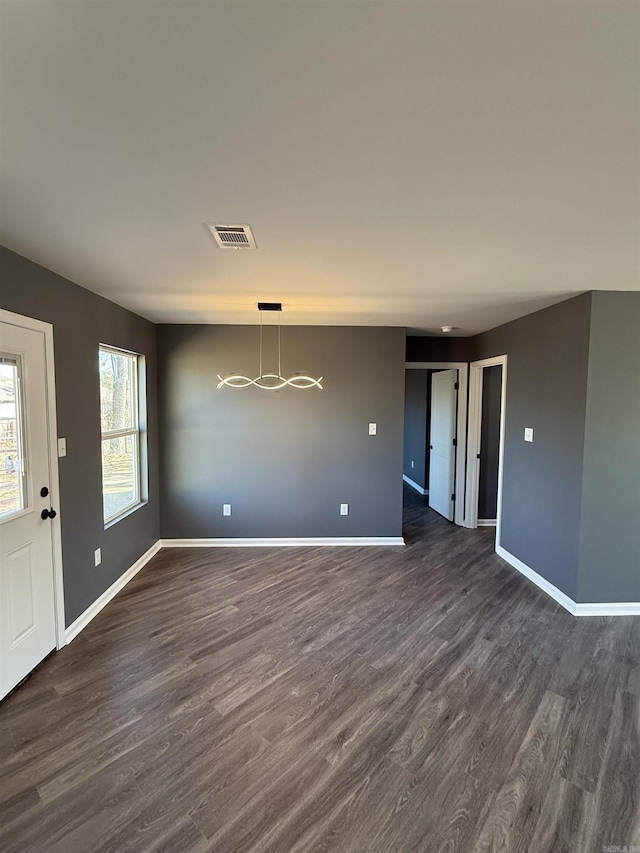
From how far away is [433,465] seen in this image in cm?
573

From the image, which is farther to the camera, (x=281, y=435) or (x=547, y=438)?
(x=281, y=435)

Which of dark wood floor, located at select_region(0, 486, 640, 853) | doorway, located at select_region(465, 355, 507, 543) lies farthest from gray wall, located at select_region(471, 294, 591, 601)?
doorway, located at select_region(465, 355, 507, 543)

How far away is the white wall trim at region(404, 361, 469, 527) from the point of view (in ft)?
16.2

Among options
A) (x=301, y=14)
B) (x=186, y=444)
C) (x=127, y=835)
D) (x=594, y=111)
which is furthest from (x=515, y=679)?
(x=186, y=444)

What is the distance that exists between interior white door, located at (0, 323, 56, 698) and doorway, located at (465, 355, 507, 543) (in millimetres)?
4512

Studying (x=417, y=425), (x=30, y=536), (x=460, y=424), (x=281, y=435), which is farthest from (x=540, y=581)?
(x=30, y=536)

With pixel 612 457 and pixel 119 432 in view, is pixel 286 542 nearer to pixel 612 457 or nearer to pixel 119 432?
pixel 119 432

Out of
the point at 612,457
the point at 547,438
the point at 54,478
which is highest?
the point at 547,438

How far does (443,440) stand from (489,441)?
0.60 metres

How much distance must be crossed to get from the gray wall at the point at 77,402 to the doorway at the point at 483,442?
4.13 meters

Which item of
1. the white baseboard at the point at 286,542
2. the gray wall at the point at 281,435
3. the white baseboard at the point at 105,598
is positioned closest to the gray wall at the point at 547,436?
the gray wall at the point at 281,435

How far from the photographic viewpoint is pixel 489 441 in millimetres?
4996

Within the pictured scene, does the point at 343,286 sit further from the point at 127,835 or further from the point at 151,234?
the point at 127,835

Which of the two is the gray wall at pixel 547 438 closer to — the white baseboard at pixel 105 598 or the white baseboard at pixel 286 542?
the white baseboard at pixel 286 542
